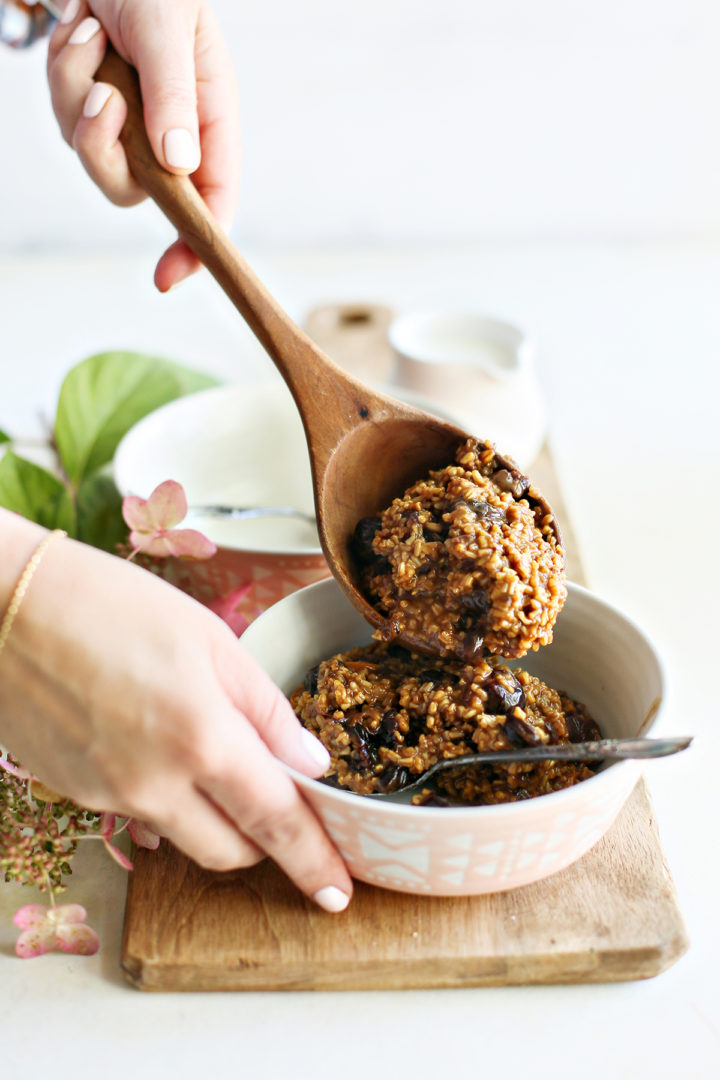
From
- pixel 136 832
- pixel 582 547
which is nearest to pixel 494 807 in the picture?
pixel 136 832

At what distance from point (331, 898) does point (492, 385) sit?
3.04ft

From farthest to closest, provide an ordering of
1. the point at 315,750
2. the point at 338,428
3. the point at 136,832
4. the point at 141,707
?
the point at 338,428, the point at 136,832, the point at 315,750, the point at 141,707

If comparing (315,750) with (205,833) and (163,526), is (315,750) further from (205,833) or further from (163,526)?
(163,526)

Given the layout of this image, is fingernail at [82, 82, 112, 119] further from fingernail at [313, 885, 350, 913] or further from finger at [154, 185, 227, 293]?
fingernail at [313, 885, 350, 913]

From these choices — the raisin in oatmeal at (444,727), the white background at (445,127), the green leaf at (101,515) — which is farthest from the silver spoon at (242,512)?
the white background at (445,127)

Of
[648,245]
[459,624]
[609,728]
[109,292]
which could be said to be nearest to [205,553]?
[459,624]

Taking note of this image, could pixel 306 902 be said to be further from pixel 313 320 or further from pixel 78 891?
pixel 313 320

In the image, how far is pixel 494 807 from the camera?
826 mm

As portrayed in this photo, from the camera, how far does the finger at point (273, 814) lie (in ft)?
2.66

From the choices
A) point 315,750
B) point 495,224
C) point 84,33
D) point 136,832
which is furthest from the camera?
point 495,224

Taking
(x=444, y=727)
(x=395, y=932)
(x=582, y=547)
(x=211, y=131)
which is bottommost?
(x=582, y=547)

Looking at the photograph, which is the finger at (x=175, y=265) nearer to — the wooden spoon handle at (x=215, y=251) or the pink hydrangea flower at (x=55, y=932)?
the wooden spoon handle at (x=215, y=251)

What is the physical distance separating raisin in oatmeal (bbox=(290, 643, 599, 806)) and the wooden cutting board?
0.11 meters

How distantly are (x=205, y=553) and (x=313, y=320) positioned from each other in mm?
1026
